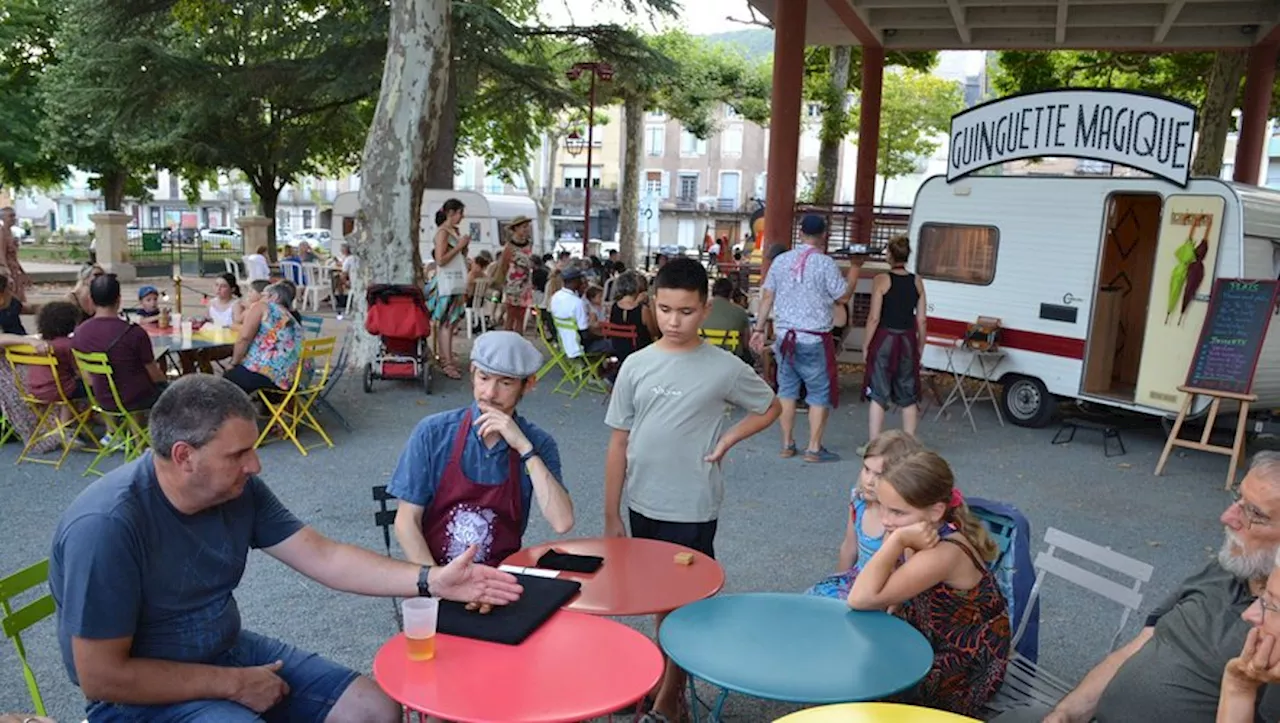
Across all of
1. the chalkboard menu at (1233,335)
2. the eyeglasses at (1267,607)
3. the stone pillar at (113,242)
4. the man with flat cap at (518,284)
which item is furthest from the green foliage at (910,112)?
the eyeglasses at (1267,607)

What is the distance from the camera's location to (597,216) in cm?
6875

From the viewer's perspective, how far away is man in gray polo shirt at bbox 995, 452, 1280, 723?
2344mm

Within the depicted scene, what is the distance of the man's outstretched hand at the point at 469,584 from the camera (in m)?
2.66

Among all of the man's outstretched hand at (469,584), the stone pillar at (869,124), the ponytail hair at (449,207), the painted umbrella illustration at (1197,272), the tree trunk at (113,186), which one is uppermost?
the stone pillar at (869,124)

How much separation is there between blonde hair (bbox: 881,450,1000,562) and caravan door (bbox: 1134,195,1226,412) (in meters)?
6.10

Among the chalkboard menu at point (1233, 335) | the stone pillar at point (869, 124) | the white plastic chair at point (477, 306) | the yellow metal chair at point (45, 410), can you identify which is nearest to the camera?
the yellow metal chair at point (45, 410)

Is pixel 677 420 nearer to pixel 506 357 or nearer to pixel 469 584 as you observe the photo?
pixel 506 357

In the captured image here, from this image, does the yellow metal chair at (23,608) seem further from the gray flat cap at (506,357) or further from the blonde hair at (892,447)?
the blonde hair at (892,447)

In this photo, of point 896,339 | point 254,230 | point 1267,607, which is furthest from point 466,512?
point 254,230

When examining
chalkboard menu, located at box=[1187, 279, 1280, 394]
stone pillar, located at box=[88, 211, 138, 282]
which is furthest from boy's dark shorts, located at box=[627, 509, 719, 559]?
stone pillar, located at box=[88, 211, 138, 282]

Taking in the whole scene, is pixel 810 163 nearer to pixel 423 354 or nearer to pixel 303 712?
pixel 423 354

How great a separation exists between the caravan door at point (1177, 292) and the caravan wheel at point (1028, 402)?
89 centimetres

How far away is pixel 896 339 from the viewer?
7.69 metres

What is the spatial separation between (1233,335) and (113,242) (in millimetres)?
23214
